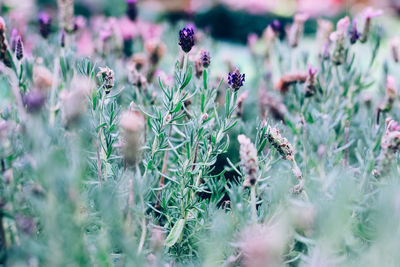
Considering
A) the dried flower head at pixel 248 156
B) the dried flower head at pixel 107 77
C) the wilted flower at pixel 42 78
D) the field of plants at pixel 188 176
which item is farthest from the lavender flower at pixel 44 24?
the dried flower head at pixel 248 156

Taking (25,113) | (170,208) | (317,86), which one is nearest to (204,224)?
(170,208)

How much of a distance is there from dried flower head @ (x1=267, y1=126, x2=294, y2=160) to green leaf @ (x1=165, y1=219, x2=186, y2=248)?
19cm

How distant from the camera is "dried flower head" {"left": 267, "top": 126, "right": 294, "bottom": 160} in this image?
668 mm

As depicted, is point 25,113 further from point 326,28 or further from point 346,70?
point 326,28

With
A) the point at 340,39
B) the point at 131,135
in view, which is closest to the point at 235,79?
the point at 131,135

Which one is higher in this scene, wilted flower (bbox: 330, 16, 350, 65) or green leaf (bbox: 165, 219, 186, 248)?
wilted flower (bbox: 330, 16, 350, 65)

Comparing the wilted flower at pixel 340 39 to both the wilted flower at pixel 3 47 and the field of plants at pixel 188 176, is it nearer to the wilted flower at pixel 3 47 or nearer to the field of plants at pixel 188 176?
the field of plants at pixel 188 176

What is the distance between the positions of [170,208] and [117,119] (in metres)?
0.18

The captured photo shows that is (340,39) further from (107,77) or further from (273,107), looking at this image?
(107,77)

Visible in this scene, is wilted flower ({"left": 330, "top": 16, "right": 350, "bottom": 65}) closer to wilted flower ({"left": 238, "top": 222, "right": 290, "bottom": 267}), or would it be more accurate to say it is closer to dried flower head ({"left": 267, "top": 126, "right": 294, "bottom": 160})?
dried flower head ({"left": 267, "top": 126, "right": 294, "bottom": 160})

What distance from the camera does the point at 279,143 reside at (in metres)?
0.67

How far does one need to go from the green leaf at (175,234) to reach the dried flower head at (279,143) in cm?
19

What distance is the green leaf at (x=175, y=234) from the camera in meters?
0.67

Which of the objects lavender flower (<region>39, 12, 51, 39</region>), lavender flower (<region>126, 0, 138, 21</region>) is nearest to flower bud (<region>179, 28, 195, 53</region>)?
lavender flower (<region>39, 12, 51, 39</region>)
